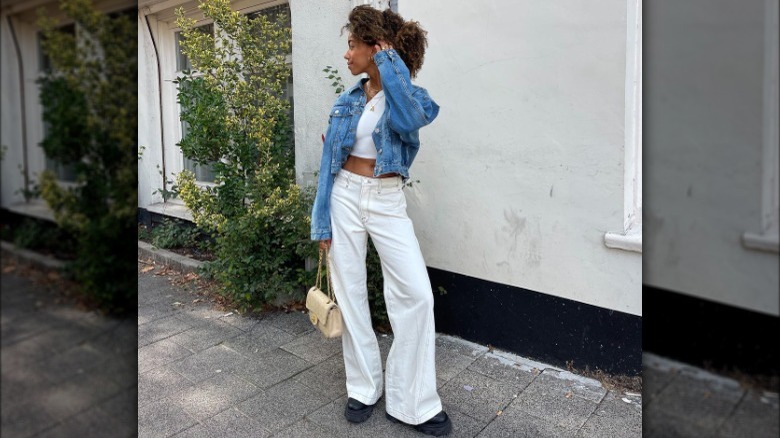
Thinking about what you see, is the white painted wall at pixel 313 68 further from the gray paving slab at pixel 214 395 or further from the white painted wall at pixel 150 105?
the gray paving slab at pixel 214 395

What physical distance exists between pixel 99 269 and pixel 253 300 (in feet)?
5.58

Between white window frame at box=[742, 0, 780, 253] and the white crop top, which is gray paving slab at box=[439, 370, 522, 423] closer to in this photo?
the white crop top

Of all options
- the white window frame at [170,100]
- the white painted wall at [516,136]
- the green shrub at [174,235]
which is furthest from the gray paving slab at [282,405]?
the white painted wall at [516,136]

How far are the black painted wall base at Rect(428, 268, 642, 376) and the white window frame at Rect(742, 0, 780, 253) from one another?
1613 millimetres

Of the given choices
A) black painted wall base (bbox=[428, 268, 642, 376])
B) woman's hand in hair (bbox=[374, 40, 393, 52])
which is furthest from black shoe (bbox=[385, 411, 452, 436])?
woman's hand in hair (bbox=[374, 40, 393, 52])

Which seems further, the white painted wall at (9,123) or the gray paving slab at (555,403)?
the gray paving slab at (555,403)

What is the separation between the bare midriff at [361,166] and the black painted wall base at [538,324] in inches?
36.6

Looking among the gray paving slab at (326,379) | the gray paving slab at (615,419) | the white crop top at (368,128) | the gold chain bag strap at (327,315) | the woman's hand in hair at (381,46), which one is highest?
the woman's hand in hair at (381,46)

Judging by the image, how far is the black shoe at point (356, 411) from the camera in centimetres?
211

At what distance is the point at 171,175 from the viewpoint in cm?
173

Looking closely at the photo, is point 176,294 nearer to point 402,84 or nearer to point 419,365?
point 419,365

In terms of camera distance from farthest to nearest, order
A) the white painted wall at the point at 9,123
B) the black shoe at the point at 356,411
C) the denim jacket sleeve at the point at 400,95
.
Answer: the black shoe at the point at 356,411 → the denim jacket sleeve at the point at 400,95 → the white painted wall at the point at 9,123

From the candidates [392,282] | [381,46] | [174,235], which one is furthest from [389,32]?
[174,235]

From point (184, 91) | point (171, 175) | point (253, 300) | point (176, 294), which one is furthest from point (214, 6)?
point (253, 300)
